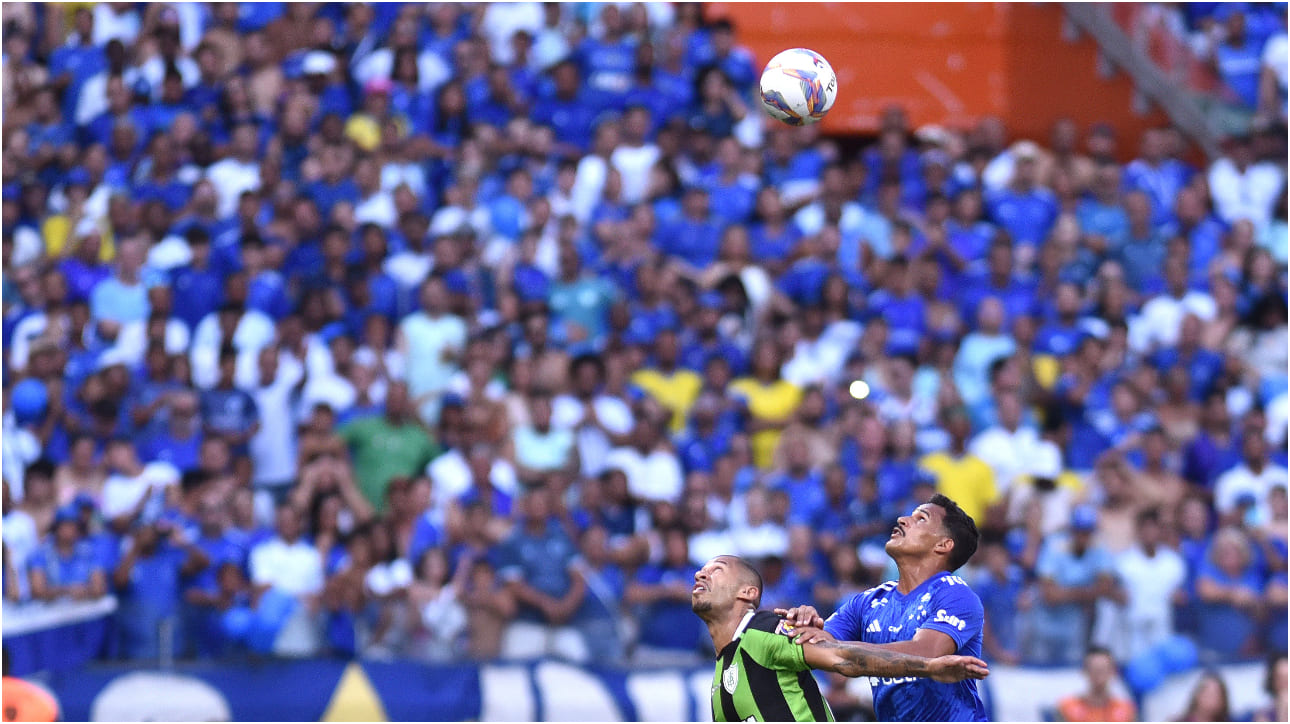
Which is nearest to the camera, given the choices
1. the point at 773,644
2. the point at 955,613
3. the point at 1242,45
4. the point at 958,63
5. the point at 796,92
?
the point at 773,644

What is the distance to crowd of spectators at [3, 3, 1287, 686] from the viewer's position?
12.4 metres

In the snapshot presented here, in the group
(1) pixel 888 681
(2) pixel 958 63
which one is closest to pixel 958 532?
(1) pixel 888 681

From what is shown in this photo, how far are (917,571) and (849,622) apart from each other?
1.39 ft

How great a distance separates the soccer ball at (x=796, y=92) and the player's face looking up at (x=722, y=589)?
3.71m

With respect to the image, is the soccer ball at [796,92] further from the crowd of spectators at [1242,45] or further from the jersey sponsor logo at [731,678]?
the crowd of spectators at [1242,45]

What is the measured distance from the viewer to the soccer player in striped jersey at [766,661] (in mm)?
6723

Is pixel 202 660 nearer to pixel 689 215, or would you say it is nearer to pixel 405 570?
pixel 405 570

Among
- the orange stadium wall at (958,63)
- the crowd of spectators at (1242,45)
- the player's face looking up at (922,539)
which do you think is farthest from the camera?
the orange stadium wall at (958,63)

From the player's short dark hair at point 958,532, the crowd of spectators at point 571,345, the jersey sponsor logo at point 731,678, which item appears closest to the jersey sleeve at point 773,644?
the jersey sponsor logo at point 731,678

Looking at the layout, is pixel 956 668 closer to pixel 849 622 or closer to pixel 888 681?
pixel 888 681

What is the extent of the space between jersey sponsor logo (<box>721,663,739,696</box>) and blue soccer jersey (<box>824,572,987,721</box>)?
0.63m

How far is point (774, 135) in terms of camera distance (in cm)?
1722

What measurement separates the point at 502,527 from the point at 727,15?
8.68m

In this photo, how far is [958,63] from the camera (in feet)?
66.4
